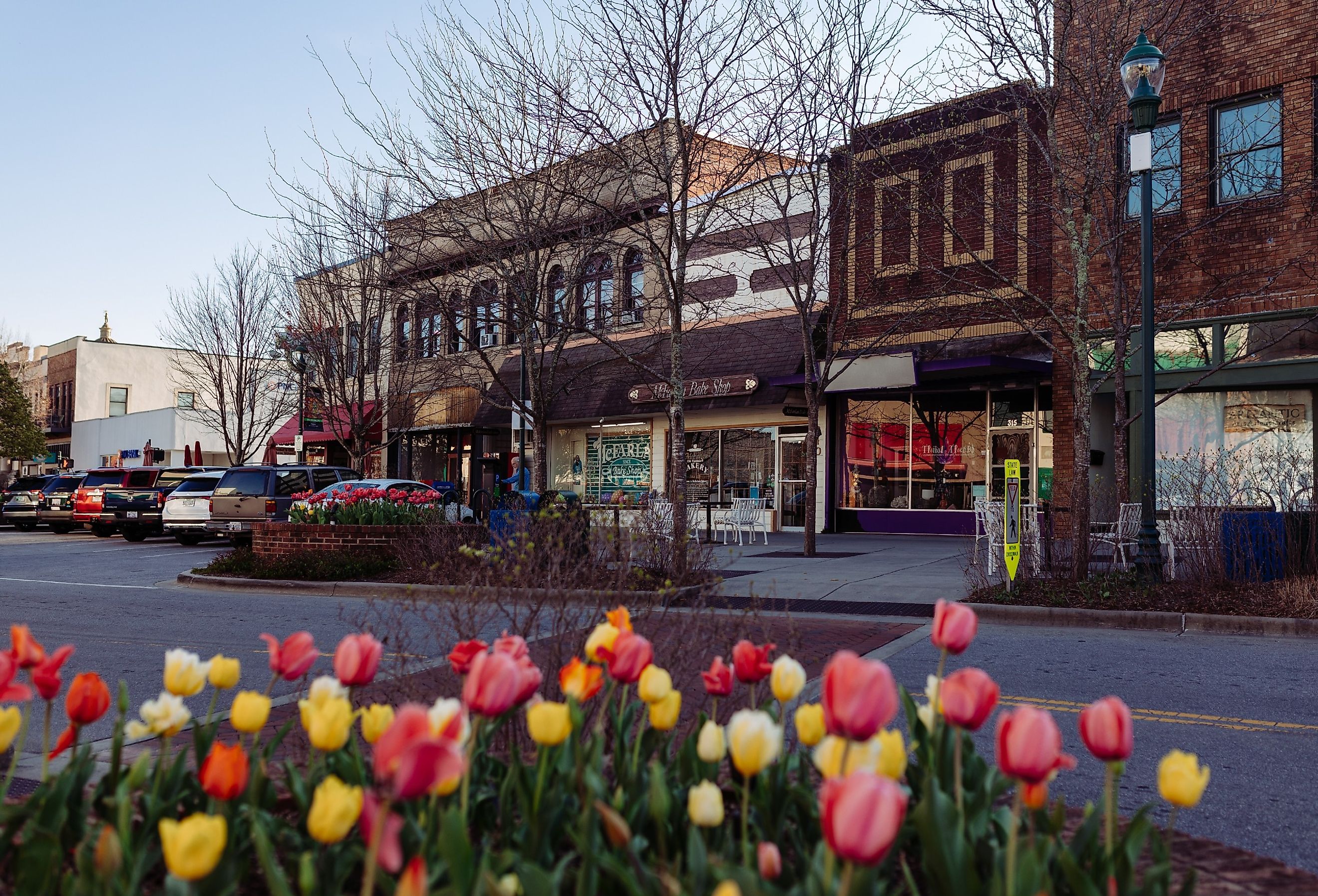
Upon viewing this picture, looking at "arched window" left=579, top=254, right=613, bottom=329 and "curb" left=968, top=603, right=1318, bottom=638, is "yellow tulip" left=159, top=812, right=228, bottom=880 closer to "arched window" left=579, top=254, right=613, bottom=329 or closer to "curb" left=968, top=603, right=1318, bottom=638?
"curb" left=968, top=603, right=1318, bottom=638

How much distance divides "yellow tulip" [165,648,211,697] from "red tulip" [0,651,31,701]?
0.87ft

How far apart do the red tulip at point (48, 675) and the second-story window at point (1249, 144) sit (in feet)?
62.4

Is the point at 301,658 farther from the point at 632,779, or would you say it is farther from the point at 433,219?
the point at 433,219

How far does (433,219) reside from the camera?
17.3 metres

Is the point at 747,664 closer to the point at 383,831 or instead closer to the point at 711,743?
the point at 711,743

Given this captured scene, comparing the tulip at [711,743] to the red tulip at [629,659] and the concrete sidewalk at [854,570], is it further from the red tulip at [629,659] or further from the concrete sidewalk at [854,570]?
the concrete sidewalk at [854,570]

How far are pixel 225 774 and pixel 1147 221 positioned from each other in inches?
482

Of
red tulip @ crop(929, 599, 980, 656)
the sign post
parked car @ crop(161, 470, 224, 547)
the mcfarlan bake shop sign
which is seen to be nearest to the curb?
the sign post

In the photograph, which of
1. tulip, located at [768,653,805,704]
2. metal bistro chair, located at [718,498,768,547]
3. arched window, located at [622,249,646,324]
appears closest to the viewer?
tulip, located at [768,653,805,704]

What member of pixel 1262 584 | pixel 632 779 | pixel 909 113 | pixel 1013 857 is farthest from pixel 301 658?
pixel 909 113

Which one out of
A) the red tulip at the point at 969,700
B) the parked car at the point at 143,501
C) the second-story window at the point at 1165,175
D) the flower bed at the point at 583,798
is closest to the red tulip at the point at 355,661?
the flower bed at the point at 583,798

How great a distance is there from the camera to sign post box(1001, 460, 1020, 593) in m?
11.2

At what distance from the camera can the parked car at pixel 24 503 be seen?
105ft

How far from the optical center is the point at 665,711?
2.16m
